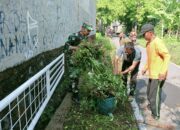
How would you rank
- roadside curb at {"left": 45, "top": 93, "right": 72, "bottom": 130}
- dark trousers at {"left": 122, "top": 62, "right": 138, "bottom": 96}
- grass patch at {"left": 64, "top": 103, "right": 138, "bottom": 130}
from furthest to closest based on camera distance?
dark trousers at {"left": 122, "top": 62, "right": 138, "bottom": 96}
grass patch at {"left": 64, "top": 103, "right": 138, "bottom": 130}
roadside curb at {"left": 45, "top": 93, "right": 72, "bottom": 130}

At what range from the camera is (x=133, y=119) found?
21.5ft

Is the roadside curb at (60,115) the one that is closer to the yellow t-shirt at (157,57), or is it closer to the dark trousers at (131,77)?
the dark trousers at (131,77)

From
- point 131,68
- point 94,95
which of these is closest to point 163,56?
point 131,68

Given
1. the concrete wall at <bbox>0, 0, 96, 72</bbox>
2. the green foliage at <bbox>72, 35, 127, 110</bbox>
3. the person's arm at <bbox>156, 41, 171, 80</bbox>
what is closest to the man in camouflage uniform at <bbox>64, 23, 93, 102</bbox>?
the green foliage at <bbox>72, 35, 127, 110</bbox>

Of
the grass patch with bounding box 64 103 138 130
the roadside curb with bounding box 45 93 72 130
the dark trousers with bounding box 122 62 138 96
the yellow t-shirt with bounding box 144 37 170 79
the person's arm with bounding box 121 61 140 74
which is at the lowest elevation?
the grass patch with bounding box 64 103 138 130

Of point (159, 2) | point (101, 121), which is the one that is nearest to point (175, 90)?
point (101, 121)

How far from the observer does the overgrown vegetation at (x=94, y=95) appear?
611cm

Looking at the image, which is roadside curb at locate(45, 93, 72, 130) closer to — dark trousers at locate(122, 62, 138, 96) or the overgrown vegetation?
the overgrown vegetation

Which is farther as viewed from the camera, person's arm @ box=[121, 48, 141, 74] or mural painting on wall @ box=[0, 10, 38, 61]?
person's arm @ box=[121, 48, 141, 74]

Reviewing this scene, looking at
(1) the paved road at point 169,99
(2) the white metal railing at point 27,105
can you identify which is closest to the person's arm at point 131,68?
→ (1) the paved road at point 169,99

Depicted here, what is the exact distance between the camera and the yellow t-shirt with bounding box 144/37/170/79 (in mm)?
6340

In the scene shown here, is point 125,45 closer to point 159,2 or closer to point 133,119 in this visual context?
point 133,119

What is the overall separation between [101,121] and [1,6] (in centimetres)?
326

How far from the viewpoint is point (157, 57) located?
6.54m
